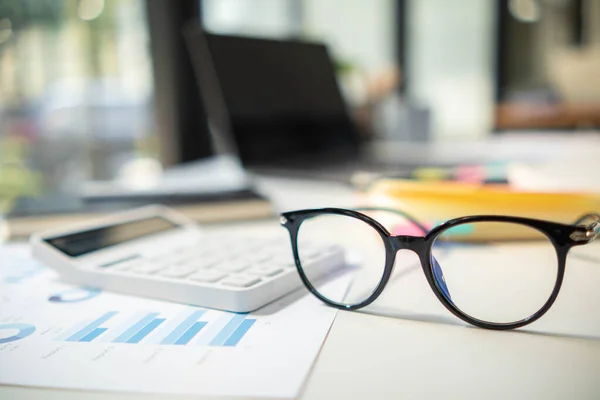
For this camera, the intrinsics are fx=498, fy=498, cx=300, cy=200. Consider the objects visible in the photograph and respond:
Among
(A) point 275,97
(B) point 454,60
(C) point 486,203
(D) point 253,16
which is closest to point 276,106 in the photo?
(A) point 275,97

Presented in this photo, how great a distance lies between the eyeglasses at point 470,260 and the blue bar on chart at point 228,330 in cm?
6

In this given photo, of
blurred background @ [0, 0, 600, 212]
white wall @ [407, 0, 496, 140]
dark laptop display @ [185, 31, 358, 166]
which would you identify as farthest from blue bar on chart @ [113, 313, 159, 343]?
white wall @ [407, 0, 496, 140]

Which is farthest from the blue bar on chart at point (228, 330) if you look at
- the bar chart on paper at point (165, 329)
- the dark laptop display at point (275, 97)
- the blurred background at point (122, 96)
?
the blurred background at point (122, 96)

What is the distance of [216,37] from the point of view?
0.97 m

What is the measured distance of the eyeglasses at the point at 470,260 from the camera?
1.03ft

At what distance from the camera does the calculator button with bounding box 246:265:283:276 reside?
1.19 feet

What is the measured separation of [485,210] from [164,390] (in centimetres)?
36

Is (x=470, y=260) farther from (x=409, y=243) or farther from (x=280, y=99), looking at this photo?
(x=280, y=99)

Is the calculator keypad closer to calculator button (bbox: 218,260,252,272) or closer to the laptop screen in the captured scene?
calculator button (bbox: 218,260,252,272)

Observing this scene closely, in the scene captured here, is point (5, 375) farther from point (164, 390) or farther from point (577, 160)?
point (577, 160)

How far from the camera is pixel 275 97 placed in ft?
3.38

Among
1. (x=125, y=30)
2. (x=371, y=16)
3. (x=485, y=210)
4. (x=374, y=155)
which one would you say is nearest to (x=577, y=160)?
(x=374, y=155)

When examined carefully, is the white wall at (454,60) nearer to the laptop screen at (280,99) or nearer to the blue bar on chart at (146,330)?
the laptop screen at (280,99)

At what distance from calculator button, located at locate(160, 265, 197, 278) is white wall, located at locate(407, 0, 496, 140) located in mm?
2859
